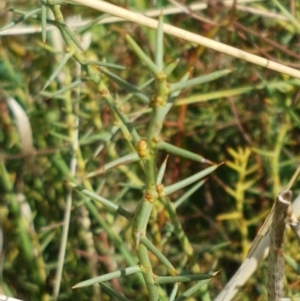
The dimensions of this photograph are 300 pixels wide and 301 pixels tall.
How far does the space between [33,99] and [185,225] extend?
0.29m

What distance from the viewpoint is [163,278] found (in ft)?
1.50

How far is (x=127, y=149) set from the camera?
89 centimetres

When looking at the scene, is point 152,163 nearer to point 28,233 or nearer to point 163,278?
point 163,278

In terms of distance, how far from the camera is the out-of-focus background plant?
0.81 metres

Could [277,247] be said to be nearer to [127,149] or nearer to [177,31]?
[177,31]

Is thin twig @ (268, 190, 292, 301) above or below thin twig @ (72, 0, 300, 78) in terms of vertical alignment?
below

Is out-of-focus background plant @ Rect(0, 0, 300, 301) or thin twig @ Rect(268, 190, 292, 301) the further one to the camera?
out-of-focus background plant @ Rect(0, 0, 300, 301)

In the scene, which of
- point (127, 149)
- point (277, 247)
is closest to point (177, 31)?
point (277, 247)

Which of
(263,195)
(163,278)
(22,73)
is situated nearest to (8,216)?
(22,73)

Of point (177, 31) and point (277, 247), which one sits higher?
point (177, 31)

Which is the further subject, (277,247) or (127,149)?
(127,149)

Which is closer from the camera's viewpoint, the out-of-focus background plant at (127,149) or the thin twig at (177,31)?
the thin twig at (177,31)

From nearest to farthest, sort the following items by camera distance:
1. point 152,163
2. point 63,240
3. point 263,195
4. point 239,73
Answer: point 152,163 < point 63,240 < point 263,195 < point 239,73

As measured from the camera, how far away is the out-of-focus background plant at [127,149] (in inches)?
31.9
